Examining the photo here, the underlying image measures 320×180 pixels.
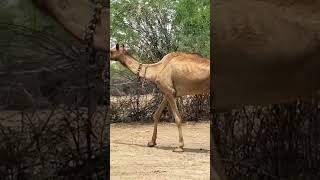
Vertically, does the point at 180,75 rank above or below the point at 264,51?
above

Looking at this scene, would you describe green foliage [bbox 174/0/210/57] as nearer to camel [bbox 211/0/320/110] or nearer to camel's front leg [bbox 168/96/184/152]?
camel's front leg [bbox 168/96/184/152]

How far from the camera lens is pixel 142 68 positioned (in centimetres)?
947

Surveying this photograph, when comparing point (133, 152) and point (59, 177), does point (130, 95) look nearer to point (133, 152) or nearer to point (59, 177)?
point (133, 152)

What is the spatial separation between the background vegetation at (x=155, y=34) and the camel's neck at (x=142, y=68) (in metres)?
3.40

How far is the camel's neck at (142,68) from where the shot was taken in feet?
30.5

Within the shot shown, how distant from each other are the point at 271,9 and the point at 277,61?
0.35 meters

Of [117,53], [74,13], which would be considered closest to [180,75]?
[117,53]

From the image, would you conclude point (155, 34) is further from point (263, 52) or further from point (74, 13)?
point (74, 13)

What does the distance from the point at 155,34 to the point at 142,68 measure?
13.4 ft

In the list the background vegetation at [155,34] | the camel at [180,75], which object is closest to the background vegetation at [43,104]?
the camel at [180,75]

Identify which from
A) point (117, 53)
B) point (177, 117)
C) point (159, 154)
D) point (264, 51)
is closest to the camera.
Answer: point (264, 51)

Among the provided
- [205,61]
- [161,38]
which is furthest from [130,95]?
[205,61]

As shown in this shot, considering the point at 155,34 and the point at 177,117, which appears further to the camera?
the point at 155,34

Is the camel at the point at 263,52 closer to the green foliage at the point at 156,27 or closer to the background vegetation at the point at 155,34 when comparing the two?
the background vegetation at the point at 155,34
